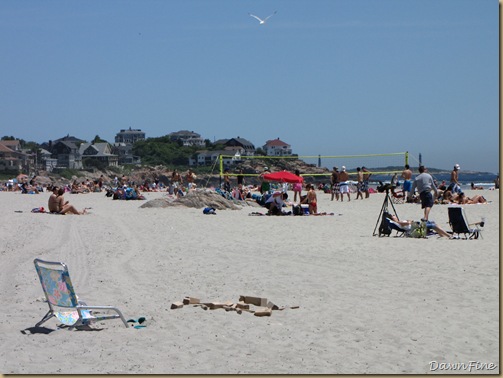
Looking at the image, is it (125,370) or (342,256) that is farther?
(342,256)

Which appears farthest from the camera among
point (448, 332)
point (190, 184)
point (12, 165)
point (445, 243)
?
point (12, 165)

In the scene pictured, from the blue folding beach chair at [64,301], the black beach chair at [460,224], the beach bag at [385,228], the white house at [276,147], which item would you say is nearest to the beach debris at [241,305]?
the blue folding beach chair at [64,301]

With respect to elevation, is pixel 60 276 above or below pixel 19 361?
above

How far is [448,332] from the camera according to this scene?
5.82 metres

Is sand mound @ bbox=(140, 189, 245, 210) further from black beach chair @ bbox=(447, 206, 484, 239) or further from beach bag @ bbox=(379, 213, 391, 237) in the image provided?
black beach chair @ bbox=(447, 206, 484, 239)

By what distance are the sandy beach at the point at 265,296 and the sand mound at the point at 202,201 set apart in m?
6.16

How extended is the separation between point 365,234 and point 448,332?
23.8 feet

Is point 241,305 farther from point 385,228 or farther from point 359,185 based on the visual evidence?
point 359,185

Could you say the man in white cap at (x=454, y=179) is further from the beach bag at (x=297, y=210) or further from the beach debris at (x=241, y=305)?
the beach debris at (x=241, y=305)

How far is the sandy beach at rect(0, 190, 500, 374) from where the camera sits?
514cm

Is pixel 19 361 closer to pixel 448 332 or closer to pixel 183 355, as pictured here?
pixel 183 355

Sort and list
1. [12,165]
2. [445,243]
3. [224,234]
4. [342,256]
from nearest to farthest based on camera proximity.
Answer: [342,256] → [445,243] → [224,234] → [12,165]

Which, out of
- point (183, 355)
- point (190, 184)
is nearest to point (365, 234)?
point (183, 355)

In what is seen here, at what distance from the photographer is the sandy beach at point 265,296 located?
514 cm
